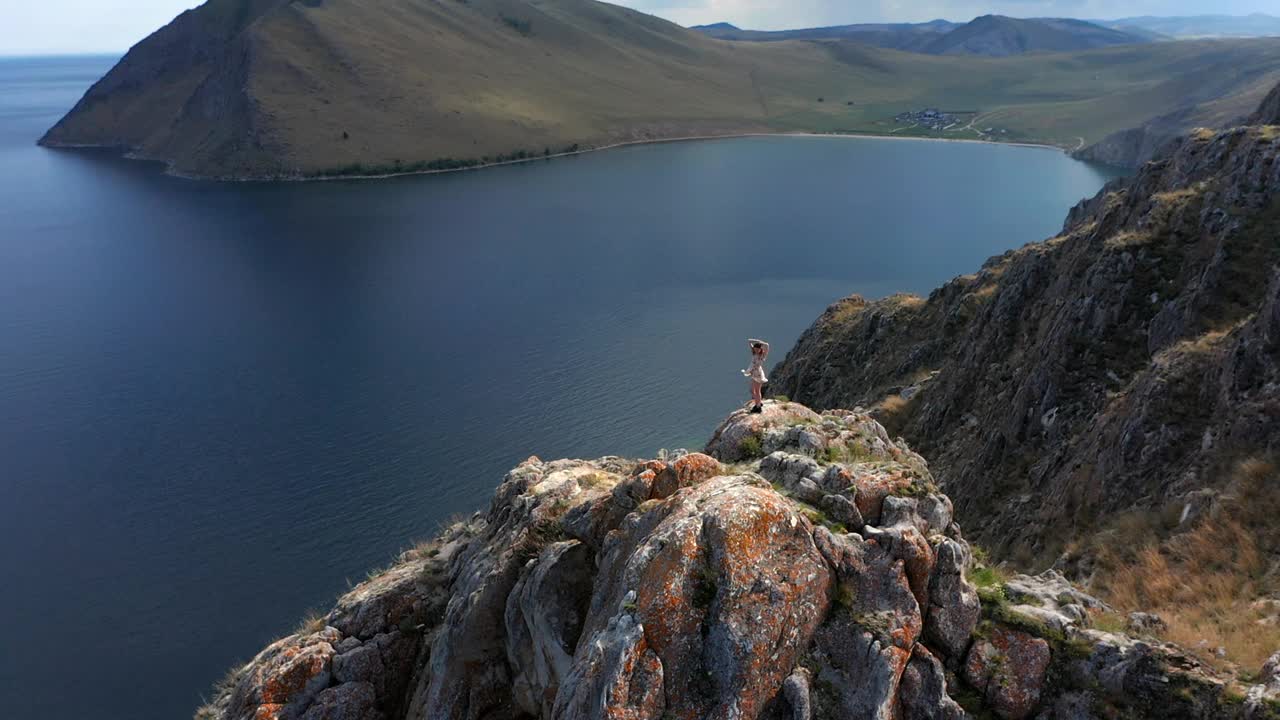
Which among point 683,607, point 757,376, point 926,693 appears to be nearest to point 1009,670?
point 926,693

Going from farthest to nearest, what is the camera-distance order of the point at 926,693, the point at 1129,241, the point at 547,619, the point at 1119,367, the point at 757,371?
the point at 1129,241 < the point at 1119,367 < the point at 757,371 < the point at 547,619 < the point at 926,693

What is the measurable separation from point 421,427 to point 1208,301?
56.2 meters

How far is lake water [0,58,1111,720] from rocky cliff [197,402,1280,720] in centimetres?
3432

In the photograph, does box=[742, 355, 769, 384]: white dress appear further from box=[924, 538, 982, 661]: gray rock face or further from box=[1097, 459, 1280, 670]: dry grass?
box=[1097, 459, 1280, 670]: dry grass

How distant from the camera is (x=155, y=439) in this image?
64688mm

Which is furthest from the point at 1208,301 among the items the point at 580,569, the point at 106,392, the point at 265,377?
the point at 106,392

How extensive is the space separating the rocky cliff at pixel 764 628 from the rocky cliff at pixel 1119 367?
835 cm

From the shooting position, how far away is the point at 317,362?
269 ft

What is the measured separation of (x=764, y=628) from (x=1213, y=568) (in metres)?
11.8

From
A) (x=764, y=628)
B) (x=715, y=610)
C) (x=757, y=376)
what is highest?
(x=757, y=376)

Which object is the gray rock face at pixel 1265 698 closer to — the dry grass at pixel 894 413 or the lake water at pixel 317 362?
the dry grass at pixel 894 413

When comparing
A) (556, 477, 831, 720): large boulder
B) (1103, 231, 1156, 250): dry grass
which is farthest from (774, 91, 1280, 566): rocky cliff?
(556, 477, 831, 720): large boulder

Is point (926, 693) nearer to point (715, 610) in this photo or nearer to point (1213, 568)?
point (715, 610)

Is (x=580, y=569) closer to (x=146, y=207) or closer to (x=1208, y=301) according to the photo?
(x=1208, y=301)
